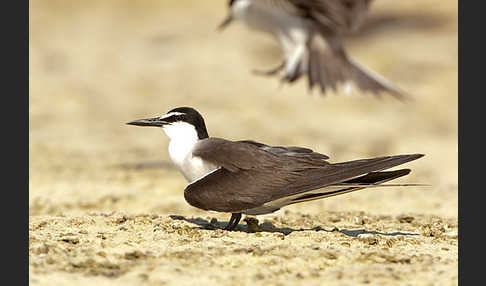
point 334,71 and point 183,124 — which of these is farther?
point 334,71

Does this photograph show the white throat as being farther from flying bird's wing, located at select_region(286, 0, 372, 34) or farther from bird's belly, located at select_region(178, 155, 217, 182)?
flying bird's wing, located at select_region(286, 0, 372, 34)

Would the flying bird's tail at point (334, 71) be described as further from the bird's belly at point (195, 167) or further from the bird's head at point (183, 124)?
the bird's belly at point (195, 167)

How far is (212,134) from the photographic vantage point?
9.77 m

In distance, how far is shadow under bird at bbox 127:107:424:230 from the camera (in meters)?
4.13

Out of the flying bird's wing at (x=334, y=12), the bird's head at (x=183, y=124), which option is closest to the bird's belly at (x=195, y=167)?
the bird's head at (x=183, y=124)

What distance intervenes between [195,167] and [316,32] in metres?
4.11

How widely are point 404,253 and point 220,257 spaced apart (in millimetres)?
999

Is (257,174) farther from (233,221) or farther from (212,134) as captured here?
(212,134)

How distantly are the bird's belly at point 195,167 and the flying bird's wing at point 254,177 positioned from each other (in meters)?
0.04

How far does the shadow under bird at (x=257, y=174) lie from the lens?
163 inches

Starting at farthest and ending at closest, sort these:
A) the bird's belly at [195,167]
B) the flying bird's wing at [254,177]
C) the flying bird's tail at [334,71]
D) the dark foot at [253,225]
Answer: the flying bird's tail at [334,71] < the dark foot at [253,225] < the bird's belly at [195,167] < the flying bird's wing at [254,177]

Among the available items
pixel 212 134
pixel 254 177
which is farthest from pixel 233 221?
pixel 212 134

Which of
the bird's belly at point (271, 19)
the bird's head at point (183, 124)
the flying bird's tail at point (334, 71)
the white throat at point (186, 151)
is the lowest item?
the white throat at point (186, 151)

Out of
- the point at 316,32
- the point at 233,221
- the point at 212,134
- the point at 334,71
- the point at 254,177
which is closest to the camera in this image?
the point at 254,177
